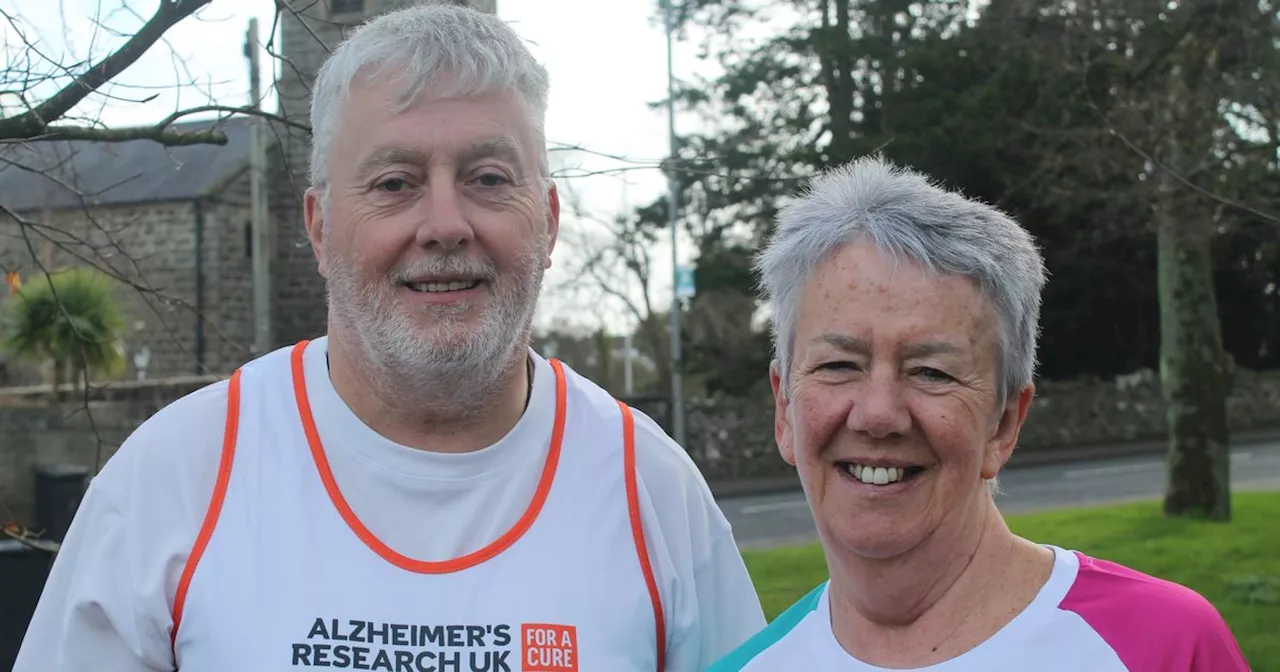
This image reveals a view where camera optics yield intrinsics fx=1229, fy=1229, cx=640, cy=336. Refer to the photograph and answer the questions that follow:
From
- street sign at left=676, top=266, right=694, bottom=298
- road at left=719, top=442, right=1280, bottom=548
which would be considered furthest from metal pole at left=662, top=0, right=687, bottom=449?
road at left=719, top=442, right=1280, bottom=548

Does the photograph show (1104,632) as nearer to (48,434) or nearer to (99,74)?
(99,74)

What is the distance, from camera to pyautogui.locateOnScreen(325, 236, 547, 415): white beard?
2.12 m

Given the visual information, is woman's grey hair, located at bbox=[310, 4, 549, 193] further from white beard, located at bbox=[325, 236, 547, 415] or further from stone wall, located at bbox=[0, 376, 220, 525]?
stone wall, located at bbox=[0, 376, 220, 525]

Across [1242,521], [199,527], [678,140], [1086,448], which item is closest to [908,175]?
[199,527]

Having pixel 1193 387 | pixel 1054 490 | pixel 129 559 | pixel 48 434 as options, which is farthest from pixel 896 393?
pixel 1054 490

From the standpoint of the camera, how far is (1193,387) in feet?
38.3

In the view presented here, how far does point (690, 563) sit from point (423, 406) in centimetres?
57

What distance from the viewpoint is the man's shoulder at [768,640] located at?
79.5 inches

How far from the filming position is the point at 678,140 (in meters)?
20.1

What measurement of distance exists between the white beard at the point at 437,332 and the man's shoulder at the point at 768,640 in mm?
620

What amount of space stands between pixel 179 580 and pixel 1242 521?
37.6 ft

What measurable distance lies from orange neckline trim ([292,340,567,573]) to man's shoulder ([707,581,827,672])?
1.36 feet

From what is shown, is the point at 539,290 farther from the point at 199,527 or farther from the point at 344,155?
the point at 199,527

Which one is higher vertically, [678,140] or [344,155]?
[678,140]
